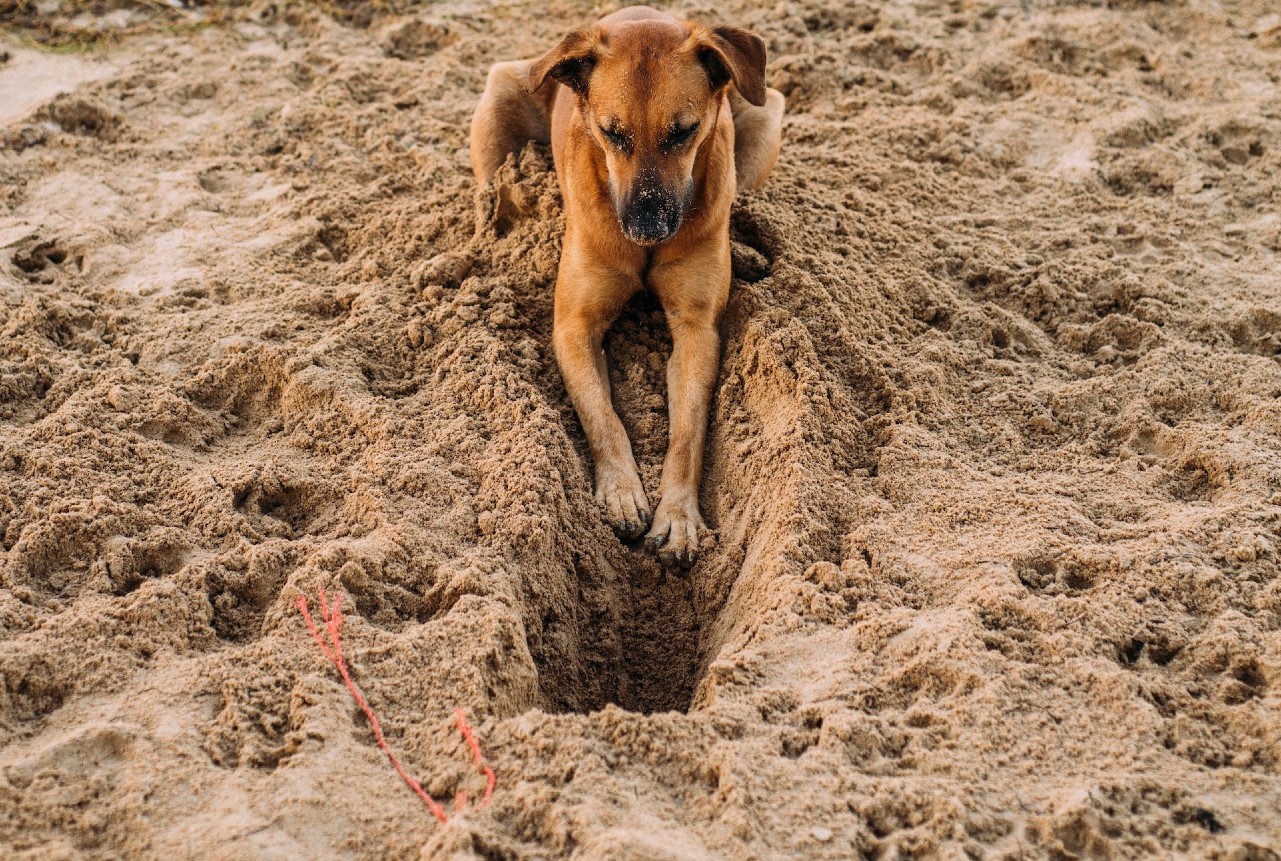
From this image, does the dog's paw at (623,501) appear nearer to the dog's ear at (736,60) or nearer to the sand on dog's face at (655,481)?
the sand on dog's face at (655,481)

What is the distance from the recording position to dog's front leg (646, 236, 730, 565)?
12.1 ft

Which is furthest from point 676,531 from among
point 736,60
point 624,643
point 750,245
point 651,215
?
point 736,60

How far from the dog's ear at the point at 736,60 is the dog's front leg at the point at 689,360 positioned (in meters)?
0.57

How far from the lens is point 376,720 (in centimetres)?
256

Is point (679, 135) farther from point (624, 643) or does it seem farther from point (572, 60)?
point (624, 643)

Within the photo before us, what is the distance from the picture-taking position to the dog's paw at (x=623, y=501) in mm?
3592

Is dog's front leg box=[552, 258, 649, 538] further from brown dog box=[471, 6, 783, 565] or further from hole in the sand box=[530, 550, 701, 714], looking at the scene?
hole in the sand box=[530, 550, 701, 714]

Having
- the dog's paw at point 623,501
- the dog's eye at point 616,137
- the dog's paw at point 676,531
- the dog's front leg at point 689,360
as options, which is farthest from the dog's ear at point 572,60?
the dog's paw at point 676,531

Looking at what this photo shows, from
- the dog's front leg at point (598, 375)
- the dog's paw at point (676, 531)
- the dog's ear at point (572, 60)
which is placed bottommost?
the dog's paw at point (676, 531)

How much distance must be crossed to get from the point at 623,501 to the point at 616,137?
1.21 metres

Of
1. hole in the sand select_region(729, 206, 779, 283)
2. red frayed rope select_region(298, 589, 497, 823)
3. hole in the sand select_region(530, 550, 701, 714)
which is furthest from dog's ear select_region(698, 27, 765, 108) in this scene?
red frayed rope select_region(298, 589, 497, 823)

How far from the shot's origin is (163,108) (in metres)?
5.55

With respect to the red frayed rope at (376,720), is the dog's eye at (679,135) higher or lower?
higher

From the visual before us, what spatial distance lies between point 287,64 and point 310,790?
15.2 ft
